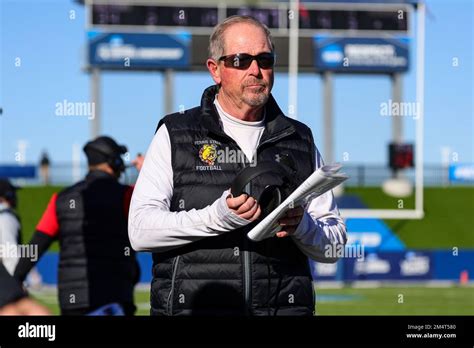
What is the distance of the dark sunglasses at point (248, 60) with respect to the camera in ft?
14.4

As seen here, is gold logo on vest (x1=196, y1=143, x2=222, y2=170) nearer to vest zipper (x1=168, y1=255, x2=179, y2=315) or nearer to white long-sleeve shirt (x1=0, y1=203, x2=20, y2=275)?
vest zipper (x1=168, y1=255, x2=179, y2=315)

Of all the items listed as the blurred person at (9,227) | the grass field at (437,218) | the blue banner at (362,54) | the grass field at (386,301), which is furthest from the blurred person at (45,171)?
the blurred person at (9,227)

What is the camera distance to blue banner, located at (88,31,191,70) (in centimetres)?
3331

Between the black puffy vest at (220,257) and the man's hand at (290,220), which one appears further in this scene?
the black puffy vest at (220,257)

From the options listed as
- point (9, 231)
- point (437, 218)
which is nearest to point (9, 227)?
point (9, 231)

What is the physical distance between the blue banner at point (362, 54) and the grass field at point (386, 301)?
10.6 m

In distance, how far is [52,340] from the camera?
4.42 meters

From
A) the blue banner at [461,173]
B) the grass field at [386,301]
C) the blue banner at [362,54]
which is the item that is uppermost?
the blue banner at [362,54]

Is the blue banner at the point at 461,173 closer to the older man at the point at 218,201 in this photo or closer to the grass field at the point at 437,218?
the grass field at the point at 437,218

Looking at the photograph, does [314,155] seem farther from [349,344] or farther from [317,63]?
[317,63]

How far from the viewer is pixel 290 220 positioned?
163 inches

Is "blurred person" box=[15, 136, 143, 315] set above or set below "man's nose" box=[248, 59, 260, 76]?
below

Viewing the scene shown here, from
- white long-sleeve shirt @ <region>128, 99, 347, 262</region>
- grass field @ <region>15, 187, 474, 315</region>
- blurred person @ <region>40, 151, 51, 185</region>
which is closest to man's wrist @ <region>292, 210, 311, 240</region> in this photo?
white long-sleeve shirt @ <region>128, 99, 347, 262</region>

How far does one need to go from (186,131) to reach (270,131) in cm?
32
